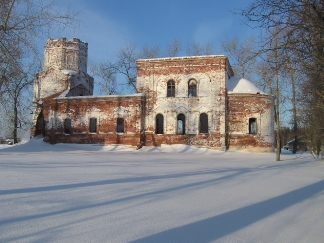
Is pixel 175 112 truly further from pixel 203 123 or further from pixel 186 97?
pixel 203 123

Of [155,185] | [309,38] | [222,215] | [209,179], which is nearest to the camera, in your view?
[222,215]

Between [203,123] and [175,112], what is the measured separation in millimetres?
2381

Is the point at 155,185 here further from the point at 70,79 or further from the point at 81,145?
the point at 70,79

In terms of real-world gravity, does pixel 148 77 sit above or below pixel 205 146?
above

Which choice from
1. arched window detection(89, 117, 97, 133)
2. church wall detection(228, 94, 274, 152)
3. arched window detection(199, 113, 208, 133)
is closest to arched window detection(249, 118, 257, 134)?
church wall detection(228, 94, 274, 152)

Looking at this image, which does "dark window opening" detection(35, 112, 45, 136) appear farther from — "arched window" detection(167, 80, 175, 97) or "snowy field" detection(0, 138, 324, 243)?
"snowy field" detection(0, 138, 324, 243)

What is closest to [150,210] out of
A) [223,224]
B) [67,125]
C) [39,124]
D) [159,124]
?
[223,224]

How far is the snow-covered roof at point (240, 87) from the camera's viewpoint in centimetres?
2277

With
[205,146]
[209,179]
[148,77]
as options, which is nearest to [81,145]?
[148,77]

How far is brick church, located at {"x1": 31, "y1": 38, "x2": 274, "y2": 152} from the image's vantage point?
22.4 m

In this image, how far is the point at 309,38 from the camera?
5609 millimetres

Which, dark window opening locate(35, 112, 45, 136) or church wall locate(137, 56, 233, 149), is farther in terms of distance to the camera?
dark window opening locate(35, 112, 45, 136)

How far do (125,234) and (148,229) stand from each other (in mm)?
327

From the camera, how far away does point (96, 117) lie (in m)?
24.3
